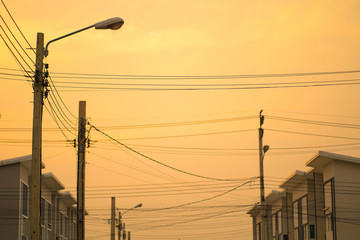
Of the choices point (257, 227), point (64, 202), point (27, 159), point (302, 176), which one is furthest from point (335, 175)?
point (257, 227)

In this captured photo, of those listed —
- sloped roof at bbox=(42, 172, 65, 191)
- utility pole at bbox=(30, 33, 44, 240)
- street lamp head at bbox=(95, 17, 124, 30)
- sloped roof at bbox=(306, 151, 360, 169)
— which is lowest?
utility pole at bbox=(30, 33, 44, 240)

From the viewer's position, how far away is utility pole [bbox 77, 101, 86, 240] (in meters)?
31.0

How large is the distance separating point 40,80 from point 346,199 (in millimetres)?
32295

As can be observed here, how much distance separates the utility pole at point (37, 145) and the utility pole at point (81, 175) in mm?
10598

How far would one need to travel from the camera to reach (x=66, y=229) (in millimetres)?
74562

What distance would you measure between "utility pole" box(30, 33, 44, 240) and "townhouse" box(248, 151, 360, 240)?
23464 mm

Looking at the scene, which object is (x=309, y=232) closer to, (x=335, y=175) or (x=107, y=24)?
(x=335, y=175)

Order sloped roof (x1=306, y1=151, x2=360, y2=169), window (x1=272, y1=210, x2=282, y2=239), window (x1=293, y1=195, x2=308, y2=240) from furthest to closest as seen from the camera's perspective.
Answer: window (x1=272, y1=210, x2=282, y2=239)
window (x1=293, y1=195, x2=308, y2=240)
sloped roof (x1=306, y1=151, x2=360, y2=169)

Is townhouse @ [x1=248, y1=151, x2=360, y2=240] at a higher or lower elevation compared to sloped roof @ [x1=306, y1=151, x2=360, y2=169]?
lower

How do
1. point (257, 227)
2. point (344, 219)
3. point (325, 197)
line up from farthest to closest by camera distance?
point (257, 227) → point (325, 197) → point (344, 219)

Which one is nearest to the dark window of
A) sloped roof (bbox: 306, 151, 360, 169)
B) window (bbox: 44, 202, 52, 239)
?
window (bbox: 44, 202, 52, 239)

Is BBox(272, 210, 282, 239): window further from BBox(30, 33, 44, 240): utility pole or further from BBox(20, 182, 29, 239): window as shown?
BBox(30, 33, 44, 240): utility pole

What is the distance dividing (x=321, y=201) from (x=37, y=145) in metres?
37.8

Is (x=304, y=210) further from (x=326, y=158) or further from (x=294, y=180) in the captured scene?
(x=326, y=158)
